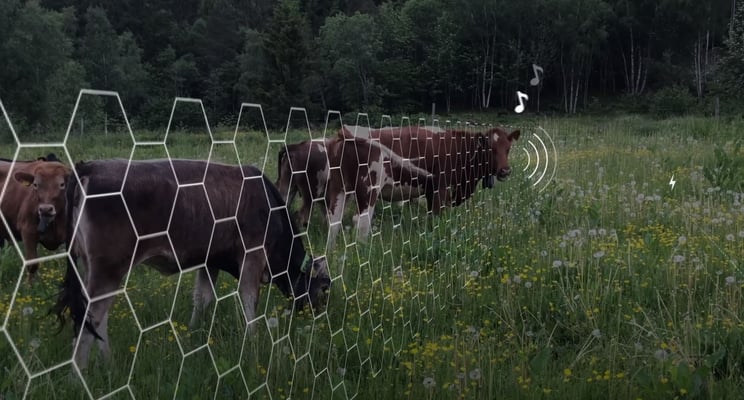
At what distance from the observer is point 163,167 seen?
295cm

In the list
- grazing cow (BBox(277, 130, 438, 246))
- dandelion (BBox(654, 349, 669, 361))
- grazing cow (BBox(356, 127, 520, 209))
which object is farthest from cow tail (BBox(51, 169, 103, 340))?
grazing cow (BBox(356, 127, 520, 209))

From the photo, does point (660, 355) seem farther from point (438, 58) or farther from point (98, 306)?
point (438, 58)

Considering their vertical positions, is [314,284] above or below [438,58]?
below

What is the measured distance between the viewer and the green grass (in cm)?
265

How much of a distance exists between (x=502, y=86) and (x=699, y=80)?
16.6 meters

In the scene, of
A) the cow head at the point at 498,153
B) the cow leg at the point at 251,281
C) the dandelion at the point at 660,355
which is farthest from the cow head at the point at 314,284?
the cow head at the point at 498,153

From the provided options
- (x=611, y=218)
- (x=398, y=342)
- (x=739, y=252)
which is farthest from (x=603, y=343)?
(x=611, y=218)

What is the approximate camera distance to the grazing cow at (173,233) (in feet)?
8.36

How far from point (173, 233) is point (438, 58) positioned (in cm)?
5831

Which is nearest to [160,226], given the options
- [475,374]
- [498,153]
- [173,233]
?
[173,233]

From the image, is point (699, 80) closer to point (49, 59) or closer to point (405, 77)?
point (405, 77)

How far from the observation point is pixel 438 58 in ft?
194

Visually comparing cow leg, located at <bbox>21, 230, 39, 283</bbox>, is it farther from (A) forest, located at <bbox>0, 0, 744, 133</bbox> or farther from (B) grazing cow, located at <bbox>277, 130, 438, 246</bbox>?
(A) forest, located at <bbox>0, 0, 744, 133</bbox>

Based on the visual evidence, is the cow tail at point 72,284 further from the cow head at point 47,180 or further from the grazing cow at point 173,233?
the cow head at point 47,180
